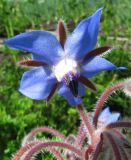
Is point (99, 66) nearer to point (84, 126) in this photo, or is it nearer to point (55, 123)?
point (84, 126)

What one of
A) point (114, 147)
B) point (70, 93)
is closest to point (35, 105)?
point (70, 93)

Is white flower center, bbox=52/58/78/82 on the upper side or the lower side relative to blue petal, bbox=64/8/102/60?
lower

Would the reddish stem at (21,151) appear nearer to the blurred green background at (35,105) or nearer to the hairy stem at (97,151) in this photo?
the hairy stem at (97,151)

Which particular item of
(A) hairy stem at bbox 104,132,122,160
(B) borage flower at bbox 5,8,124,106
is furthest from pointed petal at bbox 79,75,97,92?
(A) hairy stem at bbox 104,132,122,160

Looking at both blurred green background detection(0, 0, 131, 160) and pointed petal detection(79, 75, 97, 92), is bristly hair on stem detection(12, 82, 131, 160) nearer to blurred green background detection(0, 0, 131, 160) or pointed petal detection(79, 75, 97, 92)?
pointed petal detection(79, 75, 97, 92)

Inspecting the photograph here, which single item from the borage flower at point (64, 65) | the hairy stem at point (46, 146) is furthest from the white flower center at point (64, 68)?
the hairy stem at point (46, 146)

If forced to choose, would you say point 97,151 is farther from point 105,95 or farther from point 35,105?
point 35,105
